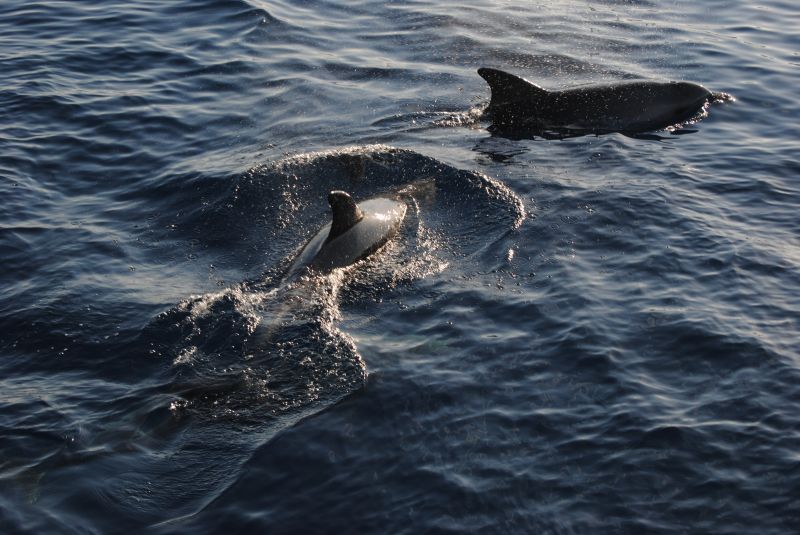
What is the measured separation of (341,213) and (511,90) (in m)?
5.29

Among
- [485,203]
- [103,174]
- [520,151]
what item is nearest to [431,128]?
[520,151]

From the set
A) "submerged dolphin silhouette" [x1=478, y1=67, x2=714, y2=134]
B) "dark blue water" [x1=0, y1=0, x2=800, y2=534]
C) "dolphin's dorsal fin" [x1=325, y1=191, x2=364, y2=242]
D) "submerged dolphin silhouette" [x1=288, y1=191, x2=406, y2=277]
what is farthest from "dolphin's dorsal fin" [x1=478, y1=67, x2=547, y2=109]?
"dolphin's dorsal fin" [x1=325, y1=191, x2=364, y2=242]

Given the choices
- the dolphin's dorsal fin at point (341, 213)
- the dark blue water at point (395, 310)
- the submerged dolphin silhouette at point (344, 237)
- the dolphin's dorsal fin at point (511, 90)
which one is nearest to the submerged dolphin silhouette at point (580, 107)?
the dolphin's dorsal fin at point (511, 90)

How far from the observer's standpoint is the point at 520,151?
14.4m

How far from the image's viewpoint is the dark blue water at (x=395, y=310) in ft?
25.0

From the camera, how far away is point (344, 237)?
1125cm

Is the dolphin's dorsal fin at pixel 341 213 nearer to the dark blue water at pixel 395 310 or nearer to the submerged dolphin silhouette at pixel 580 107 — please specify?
the dark blue water at pixel 395 310

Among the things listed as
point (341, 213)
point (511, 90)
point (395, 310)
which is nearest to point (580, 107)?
point (511, 90)

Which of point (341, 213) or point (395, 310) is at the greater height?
point (341, 213)

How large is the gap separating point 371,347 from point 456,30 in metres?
13.2

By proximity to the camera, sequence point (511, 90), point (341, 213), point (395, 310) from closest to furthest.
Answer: point (395, 310), point (341, 213), point (511, 90)

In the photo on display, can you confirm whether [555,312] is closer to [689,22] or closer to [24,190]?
[24,190]

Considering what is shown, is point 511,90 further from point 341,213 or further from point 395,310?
point 395,310

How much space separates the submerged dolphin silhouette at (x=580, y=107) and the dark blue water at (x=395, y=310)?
1.52 ft
